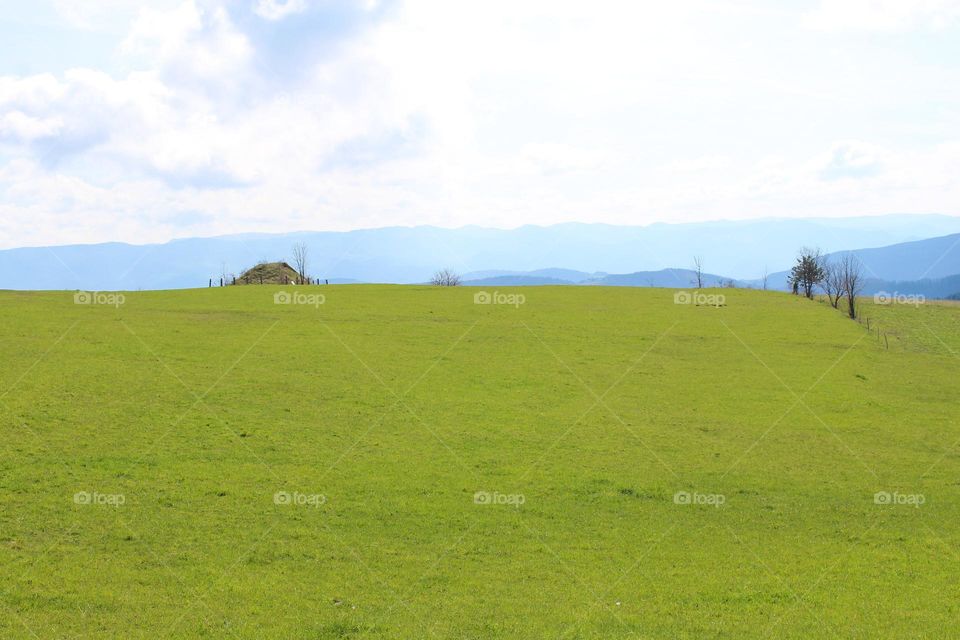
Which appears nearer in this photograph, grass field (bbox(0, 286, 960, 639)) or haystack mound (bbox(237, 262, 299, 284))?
grass field (bbox(0, 286, 960, 639))

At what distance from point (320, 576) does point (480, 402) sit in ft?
50.7

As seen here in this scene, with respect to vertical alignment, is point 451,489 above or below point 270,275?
below

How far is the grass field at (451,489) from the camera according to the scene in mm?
15180

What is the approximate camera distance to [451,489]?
21.8m

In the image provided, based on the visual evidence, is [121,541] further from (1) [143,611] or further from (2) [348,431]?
(2) [348,431]

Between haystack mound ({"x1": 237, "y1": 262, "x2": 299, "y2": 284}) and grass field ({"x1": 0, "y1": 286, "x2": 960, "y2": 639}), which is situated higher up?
haystack mound ({"x1": 237, "y1": 262, "x2": 299, "y2": 284})

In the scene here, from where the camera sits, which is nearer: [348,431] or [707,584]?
[707,584]

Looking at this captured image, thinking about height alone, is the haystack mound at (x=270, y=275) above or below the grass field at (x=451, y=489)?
above

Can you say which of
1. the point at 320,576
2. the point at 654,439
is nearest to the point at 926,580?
the point at 654,439

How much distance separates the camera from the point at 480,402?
102 ft

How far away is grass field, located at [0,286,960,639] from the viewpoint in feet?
49.8

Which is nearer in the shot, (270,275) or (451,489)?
(451,489)

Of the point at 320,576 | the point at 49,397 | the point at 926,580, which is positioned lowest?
the point at 926,580

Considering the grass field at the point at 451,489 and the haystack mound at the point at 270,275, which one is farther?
the haystack mound at the point at 270,275
